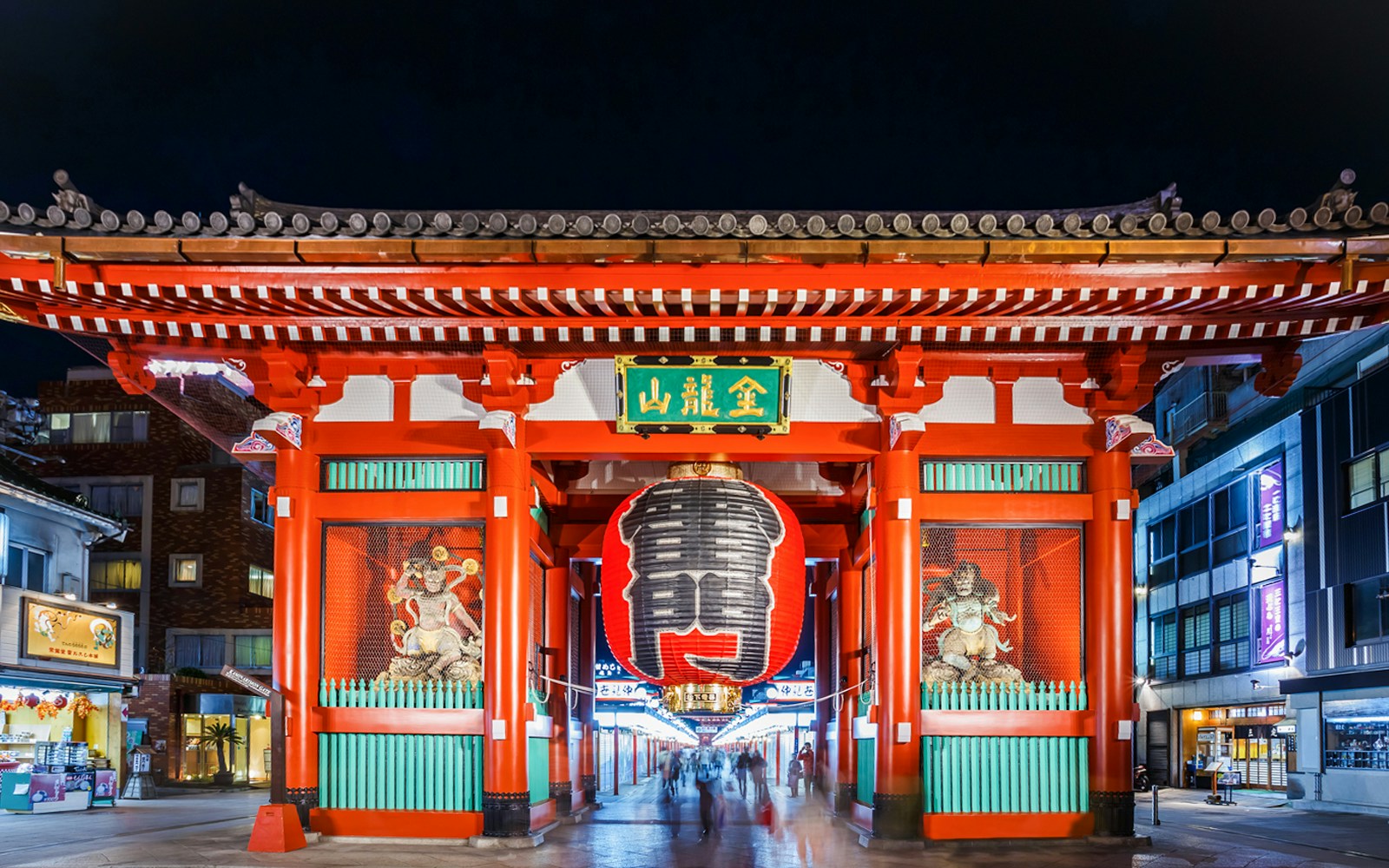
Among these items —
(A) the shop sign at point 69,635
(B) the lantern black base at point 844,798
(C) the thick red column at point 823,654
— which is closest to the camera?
(B) the lantern black base at point 844,798

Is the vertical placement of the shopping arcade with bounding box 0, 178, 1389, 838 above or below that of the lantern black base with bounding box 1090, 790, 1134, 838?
above

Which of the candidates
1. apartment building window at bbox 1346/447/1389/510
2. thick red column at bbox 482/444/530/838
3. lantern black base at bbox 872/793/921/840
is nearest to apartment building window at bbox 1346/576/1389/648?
apartment building window at bbox 1346/447/1389/510

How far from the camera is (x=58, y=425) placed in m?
45.5

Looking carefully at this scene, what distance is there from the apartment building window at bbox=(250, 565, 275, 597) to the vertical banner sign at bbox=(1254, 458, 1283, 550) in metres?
33.3

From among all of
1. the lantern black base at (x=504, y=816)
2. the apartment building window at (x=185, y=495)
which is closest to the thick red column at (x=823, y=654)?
the lantern black base at (x=504, y=816)

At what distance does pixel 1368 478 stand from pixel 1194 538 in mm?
12081

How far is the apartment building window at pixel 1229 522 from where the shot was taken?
3391cm

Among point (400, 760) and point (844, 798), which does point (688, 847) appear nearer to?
point (400, 760)

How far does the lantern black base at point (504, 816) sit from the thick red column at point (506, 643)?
0.4 inches

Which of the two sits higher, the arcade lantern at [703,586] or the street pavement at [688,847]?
the arcade lantern at [703,586]

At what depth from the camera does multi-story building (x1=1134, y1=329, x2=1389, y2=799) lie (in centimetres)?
2953

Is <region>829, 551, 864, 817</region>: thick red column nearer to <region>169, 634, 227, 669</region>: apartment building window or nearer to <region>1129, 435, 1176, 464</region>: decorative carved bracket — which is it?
<region>1129, 435, 1176, 464</region>: decorative carved bracket

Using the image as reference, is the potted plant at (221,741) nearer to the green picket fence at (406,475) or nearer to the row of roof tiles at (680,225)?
the green picket fence at (406,475)

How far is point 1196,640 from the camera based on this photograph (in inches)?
1473
